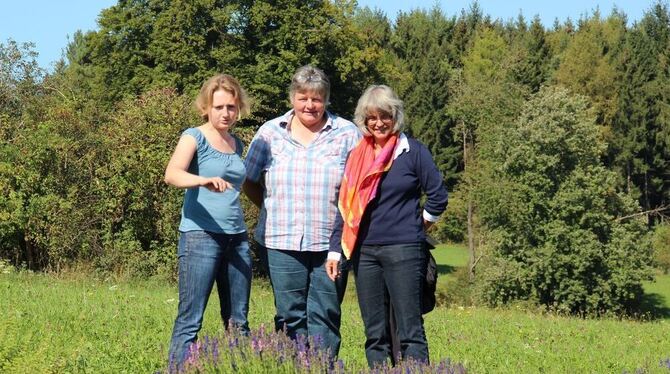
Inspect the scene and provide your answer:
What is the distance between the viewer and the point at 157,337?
7.73 m

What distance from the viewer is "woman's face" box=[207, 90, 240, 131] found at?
227 inches

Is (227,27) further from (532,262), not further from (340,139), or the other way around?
(340,139)

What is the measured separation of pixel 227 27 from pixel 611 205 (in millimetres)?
17833

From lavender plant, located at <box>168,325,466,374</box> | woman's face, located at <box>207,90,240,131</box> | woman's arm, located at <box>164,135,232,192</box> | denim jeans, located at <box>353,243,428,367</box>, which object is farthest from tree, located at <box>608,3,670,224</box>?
lavender plant, located at <box>168,325,466,374</box>

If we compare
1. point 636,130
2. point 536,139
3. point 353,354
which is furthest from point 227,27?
point 636,130

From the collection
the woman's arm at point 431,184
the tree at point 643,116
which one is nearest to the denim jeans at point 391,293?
the woman's arm at point 431,184

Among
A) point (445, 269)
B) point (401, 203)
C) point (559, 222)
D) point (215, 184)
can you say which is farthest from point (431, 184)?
point (445, 269)

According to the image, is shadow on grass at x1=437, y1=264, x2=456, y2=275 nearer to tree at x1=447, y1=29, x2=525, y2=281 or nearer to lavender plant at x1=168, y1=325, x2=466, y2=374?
tree at x1=447, y1=29, x2=525, y2=281

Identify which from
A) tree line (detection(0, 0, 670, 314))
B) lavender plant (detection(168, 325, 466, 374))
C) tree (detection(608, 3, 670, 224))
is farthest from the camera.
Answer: tree (detection(608, 3, 670, 224))

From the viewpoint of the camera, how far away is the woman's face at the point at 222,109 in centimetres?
578

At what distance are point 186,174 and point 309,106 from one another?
0.84m

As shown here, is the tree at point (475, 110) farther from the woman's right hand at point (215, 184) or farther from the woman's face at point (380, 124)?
the woman's right hand at point (215, 184)

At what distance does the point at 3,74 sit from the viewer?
23.3 m

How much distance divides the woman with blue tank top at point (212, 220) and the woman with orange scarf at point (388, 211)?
2.02 ft
